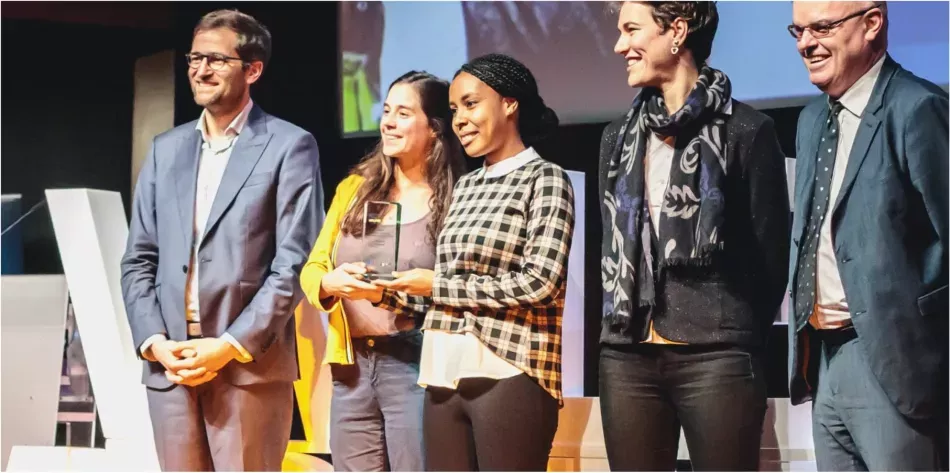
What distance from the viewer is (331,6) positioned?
13.0ft

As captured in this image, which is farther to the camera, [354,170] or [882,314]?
[354,170]

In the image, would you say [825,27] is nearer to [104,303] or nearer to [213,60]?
[213,60]

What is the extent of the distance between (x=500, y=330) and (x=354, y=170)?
2.88 feet

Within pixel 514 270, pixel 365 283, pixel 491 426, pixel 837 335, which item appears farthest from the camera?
pixel 365 283

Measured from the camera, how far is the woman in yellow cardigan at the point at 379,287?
3.14 meters

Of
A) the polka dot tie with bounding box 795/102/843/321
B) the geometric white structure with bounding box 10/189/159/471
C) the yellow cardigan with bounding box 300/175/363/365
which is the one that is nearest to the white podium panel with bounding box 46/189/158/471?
the geometric white structure with bounding box 10/189/159/471

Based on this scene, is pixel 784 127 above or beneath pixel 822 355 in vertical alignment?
above

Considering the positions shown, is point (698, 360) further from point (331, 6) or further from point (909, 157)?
point (331, 6)

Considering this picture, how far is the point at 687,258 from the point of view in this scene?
2703 mm

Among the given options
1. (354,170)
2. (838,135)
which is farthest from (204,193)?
(838,135)

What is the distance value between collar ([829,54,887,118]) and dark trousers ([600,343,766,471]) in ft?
2.21

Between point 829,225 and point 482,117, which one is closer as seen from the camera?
point 829,225

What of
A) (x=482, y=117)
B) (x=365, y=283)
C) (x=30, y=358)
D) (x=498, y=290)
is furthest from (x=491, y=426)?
(x=30, y=358)

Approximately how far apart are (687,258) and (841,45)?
0.66 m
